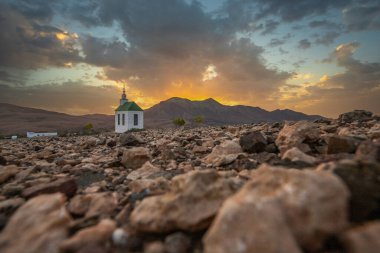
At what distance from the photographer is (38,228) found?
7.27 ft

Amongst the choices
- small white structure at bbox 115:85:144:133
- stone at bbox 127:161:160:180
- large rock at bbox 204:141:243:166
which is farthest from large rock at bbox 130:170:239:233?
small white structure at bbox 115:85:144:133

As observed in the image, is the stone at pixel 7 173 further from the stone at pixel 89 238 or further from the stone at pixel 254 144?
the stone at pixel 254 144

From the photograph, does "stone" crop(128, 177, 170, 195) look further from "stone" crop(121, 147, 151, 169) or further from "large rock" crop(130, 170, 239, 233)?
"stone" crop(121, 147, 151, 169)

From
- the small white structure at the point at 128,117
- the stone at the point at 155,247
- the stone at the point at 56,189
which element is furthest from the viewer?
the small white structure at the point at 128,117

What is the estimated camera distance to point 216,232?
6.07 feet

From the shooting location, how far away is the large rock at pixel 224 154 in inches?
198

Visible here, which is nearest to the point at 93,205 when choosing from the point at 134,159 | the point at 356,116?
the point at 134,159

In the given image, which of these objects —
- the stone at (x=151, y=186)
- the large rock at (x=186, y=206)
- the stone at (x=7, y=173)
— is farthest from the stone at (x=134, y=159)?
the large rock at (x=186, y=206)

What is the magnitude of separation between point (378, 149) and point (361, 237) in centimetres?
195

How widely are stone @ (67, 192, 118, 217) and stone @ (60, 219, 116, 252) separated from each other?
1.83 feet

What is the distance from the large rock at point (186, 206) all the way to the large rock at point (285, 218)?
1.21ft

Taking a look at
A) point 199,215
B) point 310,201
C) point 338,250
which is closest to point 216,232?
point 199,215

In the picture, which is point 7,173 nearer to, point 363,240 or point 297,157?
point 297,157

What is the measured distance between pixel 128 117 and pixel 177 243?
1938 inches
